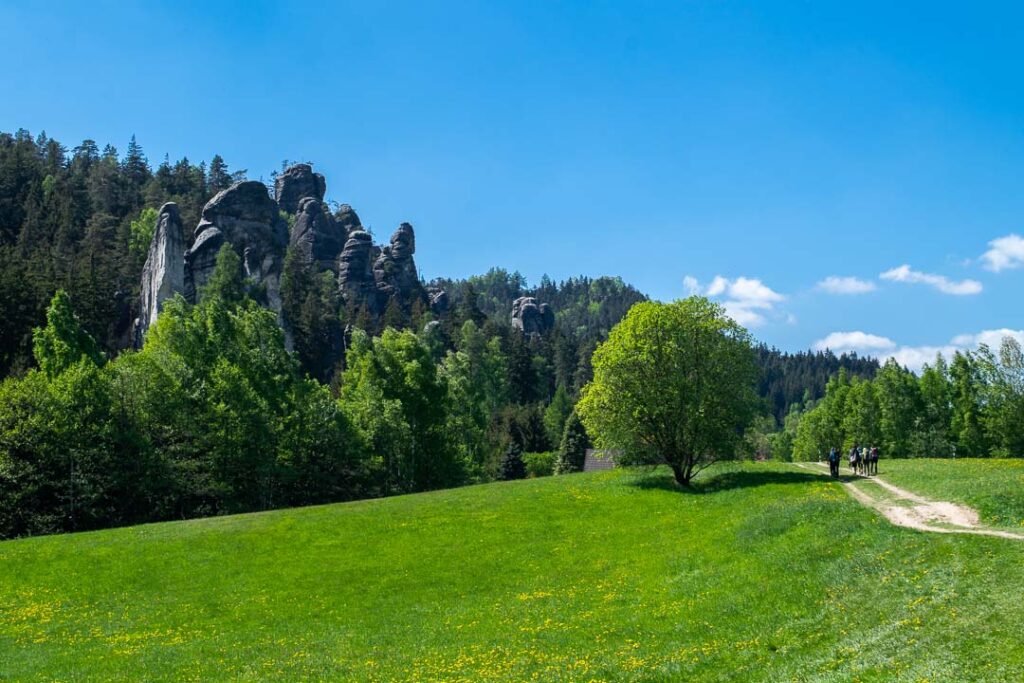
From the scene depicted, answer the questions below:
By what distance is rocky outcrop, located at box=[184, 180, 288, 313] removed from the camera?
12006 cm

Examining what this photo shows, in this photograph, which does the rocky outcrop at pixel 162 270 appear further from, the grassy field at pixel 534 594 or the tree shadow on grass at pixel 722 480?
the tree shadow on grass at pixel 722 480

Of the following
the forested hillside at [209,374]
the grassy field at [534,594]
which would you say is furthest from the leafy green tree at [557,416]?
the grassy field at [534,594]

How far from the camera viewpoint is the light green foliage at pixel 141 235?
133000 mm

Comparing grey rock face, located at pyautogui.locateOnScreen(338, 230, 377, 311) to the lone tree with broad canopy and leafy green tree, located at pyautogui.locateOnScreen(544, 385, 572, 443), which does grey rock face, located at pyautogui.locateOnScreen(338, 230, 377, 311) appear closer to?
leafy green tree, located at pyautogui.locateOnScreen(544, 385, 572, 443)

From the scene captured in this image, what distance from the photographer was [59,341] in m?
67.8

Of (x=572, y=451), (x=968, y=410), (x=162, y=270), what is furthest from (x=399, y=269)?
(x=968, y=410)

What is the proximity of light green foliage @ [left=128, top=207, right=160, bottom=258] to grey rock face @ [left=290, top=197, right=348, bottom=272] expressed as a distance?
39.8 metres

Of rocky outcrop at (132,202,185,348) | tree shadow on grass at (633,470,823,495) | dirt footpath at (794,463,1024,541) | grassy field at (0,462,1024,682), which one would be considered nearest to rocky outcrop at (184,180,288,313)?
rocky outcrop at (132,202,185,348)

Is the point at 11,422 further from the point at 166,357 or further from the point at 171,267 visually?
the point at 171,267

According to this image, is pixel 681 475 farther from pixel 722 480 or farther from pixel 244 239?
pixel 244 239

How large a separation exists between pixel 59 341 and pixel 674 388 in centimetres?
5344

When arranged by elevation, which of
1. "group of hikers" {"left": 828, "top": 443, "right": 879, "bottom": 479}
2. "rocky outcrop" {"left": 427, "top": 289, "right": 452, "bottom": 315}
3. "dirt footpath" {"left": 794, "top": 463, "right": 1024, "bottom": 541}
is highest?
"rocky outcrop" {"left": 427, "top": 289, "right": 452, "bottom": 315}

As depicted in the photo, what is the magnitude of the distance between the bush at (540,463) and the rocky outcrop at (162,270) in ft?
179

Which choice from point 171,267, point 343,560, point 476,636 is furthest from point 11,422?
point 171,267
